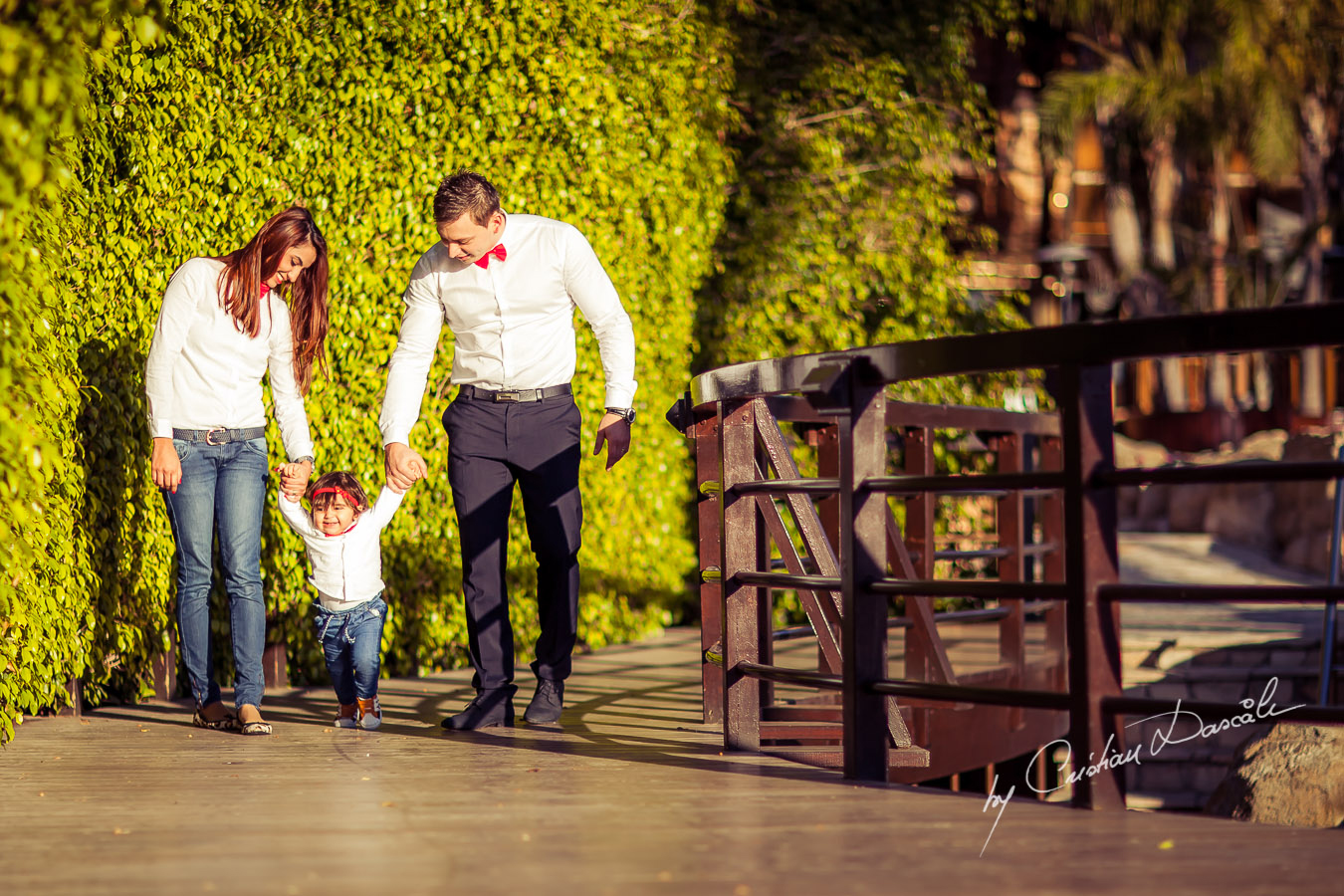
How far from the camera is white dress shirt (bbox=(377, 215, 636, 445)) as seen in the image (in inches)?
195

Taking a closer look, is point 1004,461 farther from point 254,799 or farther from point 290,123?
point 254,799

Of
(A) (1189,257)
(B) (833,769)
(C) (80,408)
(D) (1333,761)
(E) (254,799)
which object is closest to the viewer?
(E) (254,799)

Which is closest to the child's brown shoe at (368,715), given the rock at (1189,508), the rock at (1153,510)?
the rock at (1189,508)

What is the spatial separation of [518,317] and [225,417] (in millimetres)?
1056

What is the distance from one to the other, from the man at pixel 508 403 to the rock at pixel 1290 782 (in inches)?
123

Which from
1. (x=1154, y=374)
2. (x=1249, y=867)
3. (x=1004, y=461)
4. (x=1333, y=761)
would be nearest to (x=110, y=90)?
(x=1004, y=461)

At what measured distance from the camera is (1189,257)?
25516 mm

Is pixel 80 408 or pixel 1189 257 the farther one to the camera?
pixel 1189 257

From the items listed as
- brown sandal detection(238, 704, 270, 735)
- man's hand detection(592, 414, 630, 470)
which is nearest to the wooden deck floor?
brown sandal detection(238, 704, 270, 735)

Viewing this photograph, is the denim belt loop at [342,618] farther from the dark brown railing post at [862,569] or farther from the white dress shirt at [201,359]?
the dark brown railing post at [862,569]

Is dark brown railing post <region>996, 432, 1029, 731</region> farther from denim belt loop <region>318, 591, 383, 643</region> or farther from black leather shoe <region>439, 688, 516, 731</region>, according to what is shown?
denim belt loop <region>318, 591, 383, 643</region>

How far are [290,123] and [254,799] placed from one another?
3.46 meters

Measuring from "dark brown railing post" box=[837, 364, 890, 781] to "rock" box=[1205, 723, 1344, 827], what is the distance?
8.92 feet

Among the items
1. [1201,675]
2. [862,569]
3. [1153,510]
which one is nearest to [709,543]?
[862,569]
